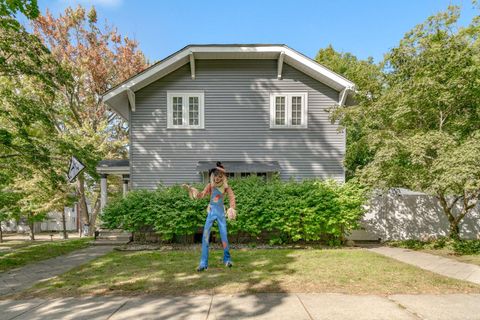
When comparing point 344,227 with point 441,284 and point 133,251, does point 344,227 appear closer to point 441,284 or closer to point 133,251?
point 441,284

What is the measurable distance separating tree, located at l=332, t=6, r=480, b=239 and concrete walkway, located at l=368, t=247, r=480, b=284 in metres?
1.86

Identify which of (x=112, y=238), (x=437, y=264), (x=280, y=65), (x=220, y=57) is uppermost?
(x=220, y=57)

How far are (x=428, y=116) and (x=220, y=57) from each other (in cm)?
837

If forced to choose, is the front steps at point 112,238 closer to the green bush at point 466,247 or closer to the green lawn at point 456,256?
the green lawn at point 456,256

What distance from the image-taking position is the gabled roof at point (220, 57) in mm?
12500

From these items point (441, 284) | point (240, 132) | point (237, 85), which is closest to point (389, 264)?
point (441, 284)

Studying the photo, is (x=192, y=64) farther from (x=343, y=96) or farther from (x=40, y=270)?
(x=40, y=270)

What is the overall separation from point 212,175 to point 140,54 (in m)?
20.6

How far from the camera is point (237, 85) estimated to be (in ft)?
43.8

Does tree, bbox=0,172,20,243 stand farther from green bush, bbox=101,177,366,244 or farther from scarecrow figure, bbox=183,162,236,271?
scarecrow figure, bbox=183,162,236,271

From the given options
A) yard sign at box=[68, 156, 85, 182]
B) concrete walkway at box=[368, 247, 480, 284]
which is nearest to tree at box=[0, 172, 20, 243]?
yard sign at box=[68, 156, 85, 182]

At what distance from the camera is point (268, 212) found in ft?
32.2

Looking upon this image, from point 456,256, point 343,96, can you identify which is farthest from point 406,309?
point 343,96

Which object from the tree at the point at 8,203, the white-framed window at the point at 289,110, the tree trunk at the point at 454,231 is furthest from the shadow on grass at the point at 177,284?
the tree at the point at 8,203
